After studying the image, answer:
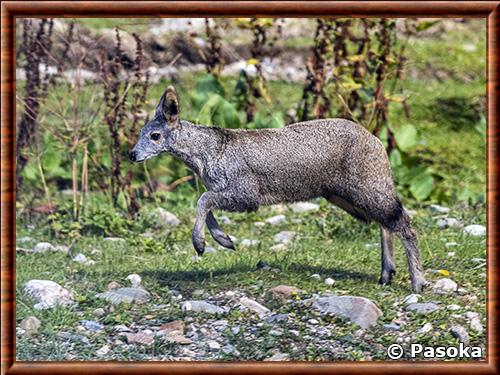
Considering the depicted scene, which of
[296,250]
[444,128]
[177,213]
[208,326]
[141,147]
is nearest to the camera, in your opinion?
[208,326]

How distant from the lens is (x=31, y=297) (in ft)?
24.7

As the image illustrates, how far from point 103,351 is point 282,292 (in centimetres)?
141

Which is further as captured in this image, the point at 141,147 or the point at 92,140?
the point at 92,140

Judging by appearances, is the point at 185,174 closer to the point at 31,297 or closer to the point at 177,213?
the point at 177,213

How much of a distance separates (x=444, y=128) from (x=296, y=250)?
14.1ft

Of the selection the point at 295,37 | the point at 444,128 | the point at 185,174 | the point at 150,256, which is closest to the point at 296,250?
the point at 150,256

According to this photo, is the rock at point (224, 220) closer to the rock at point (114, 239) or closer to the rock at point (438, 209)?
the rock at point (114, 239)

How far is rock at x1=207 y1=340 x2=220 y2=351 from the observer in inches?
271

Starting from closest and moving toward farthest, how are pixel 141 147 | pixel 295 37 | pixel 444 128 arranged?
pixel 141 147 < pixel 444 128 < pixel 295 37

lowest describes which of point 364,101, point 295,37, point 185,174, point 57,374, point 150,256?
point 57,374

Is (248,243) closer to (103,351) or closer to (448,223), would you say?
(448,223)

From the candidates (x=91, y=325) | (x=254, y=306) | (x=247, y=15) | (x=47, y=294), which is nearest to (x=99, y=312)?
(x=91, y=325)

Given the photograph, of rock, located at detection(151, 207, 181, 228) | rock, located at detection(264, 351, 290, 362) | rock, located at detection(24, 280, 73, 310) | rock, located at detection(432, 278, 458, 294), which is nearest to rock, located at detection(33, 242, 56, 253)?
rock, located at detection(151, 207, 181, 228)

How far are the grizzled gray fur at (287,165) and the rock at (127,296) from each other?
0.67 metres
